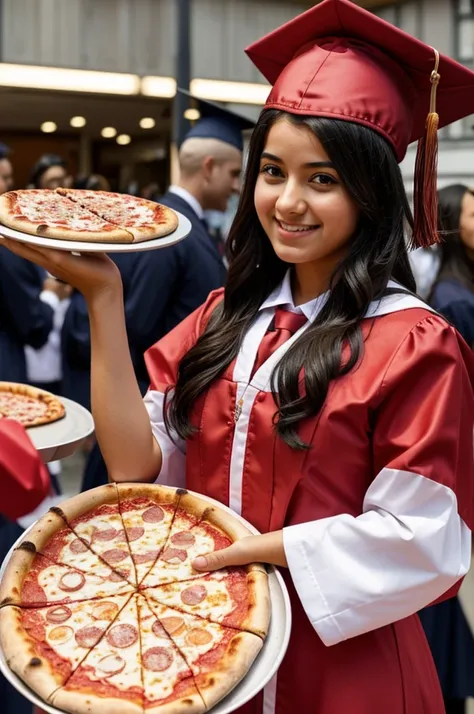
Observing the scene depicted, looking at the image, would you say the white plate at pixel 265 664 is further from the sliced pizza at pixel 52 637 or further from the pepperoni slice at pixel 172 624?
the pepperoni slice at pixel 172 624

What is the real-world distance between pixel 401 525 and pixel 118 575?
517mm

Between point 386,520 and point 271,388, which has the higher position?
point 271,388

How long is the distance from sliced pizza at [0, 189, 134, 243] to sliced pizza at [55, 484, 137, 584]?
1.64 ft

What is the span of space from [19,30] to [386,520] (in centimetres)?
861

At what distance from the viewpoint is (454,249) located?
12.4ft

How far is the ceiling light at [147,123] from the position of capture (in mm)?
9953

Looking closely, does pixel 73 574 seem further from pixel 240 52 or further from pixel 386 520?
pixel 240 52

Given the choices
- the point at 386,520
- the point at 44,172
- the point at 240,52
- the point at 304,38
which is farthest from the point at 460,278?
the point at 240,52

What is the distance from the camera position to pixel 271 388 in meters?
1.57

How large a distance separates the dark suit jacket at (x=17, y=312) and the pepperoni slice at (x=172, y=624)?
8.70 ft

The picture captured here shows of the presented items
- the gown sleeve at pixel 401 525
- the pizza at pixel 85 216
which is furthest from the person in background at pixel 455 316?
the gown sleeve at pixel 401 525

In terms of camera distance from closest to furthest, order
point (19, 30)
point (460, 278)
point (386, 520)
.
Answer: point (386, 520) → point (460, 278) → point (19, 30)

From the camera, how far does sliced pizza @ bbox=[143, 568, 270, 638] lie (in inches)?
54.2

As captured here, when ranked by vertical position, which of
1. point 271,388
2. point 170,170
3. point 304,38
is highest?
point 304,38
